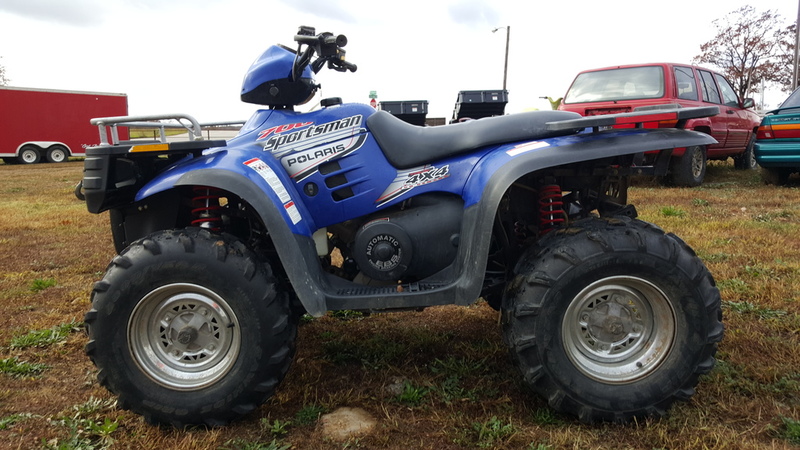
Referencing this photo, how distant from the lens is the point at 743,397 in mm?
2787

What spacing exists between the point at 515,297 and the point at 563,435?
24.8 inches

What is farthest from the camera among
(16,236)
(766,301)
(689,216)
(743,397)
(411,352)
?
(16,236)

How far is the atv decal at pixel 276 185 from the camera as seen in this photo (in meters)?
2.70

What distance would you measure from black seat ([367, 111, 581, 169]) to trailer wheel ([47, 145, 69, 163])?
25.7m

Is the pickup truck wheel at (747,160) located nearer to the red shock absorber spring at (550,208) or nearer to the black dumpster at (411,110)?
the black dumpster at (411,110)

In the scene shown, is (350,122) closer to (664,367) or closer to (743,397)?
(664,367)

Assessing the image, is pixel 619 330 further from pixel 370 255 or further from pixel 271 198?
pixel 271 198

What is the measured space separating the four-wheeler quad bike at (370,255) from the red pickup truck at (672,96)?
695 cm

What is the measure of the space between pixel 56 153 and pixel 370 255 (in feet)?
85.1

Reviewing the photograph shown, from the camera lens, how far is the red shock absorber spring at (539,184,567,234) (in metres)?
2.98

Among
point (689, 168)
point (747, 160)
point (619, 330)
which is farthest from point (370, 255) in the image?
point (747, 160)

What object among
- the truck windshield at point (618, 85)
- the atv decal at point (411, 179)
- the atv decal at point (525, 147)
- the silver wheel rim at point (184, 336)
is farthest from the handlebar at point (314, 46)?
the truck windshield at point (618, 85)

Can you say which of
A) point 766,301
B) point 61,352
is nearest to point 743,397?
point 766,301

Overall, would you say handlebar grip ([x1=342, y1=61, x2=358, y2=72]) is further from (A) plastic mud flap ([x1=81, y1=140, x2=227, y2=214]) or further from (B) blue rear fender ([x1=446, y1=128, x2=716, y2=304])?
(B) blue rear fender ([x1=446, y1=128, x2=716, y2=304])
